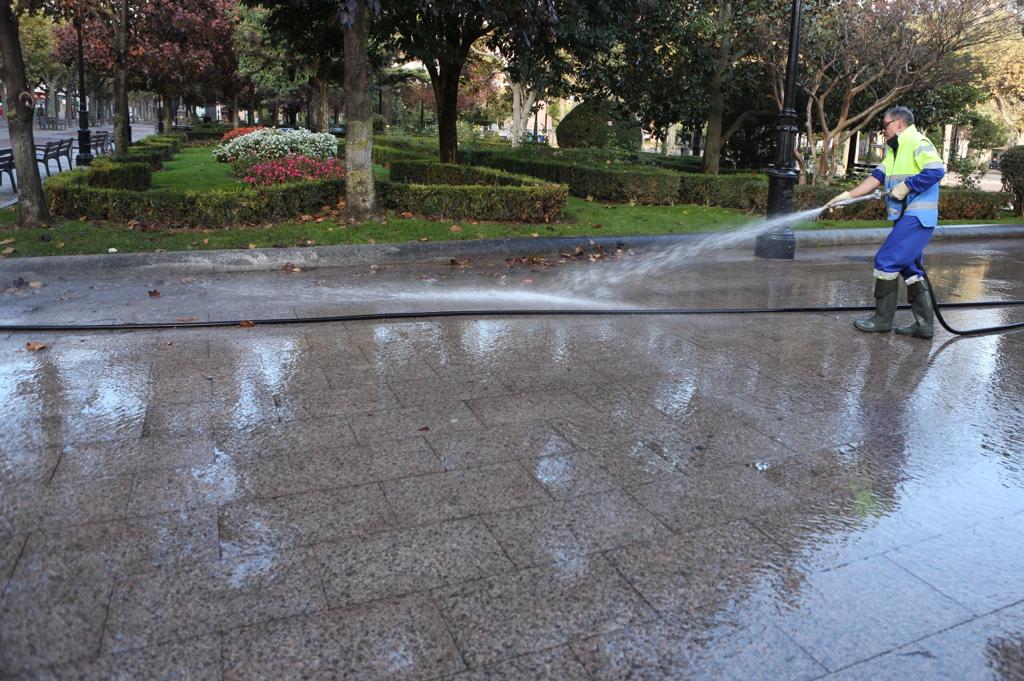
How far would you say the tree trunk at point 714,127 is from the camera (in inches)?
755

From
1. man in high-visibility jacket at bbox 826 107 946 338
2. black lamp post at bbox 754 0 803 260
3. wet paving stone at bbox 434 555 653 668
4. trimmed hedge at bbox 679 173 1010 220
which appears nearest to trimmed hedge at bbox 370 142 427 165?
trimmed hedge at bbox 679 173 1010 220

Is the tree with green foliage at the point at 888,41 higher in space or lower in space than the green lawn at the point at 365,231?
higher

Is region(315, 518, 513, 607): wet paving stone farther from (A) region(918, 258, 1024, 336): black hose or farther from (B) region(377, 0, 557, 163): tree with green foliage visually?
(B) region(377, 0, 557, 163): tree with green foliage

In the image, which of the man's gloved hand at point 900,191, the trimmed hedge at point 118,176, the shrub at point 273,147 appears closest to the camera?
the man's gloved hand at point 900,191

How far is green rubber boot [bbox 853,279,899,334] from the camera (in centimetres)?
692

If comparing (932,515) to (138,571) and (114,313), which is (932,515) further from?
(114,313)

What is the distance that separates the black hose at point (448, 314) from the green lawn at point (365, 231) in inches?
136

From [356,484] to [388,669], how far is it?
141cm

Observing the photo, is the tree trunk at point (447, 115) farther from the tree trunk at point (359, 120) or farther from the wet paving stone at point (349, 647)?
the wet paving stone at point (349, 647)

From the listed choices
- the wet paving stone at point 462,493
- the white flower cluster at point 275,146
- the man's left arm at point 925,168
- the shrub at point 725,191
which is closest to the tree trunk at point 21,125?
the white flower cluster at point 275,146

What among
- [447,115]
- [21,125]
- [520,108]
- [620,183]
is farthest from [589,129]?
[21,125]

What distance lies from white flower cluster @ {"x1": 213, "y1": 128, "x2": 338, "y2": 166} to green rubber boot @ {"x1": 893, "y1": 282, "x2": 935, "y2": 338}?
14940 mm

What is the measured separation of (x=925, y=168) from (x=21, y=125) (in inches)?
404

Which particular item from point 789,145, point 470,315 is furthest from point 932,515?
point 789,145
